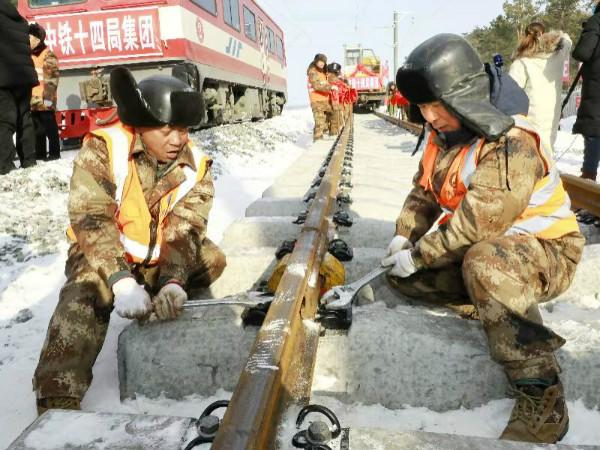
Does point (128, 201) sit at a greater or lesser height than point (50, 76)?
lesser

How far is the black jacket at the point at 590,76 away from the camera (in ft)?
16.3

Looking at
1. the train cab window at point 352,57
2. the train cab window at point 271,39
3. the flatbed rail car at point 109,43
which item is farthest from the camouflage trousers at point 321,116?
the train cab window at point 352,57

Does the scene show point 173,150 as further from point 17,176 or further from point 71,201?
point 17,176

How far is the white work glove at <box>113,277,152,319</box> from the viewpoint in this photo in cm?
196

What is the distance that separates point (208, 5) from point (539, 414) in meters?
9.69

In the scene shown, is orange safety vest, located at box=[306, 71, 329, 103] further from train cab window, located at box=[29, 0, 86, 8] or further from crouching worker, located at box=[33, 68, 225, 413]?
crouching worker, located at box=[33, 68, 225, 413]

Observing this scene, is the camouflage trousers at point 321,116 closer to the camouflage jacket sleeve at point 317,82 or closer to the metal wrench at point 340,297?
the camouflage jacket sleeve at point 317,82

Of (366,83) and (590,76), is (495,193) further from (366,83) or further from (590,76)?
(366,83)

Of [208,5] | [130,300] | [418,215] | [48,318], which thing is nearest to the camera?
[130,300]

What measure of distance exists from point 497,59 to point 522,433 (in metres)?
1.82

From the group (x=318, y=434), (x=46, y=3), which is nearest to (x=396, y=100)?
(x=46, y=3)

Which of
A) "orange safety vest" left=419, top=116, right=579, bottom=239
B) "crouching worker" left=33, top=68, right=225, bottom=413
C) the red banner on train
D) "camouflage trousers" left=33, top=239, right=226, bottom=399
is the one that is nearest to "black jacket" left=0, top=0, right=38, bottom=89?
the red banner on train

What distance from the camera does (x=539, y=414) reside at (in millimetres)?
1652

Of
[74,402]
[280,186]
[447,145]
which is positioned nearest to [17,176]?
[280,186]
